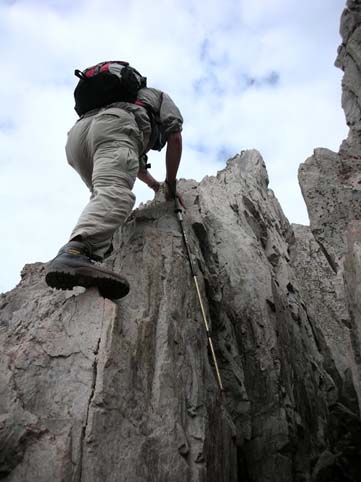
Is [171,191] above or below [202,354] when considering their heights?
above

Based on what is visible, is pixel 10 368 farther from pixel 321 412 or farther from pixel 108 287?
pixel 321 412

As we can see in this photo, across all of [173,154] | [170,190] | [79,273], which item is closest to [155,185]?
[170,190]

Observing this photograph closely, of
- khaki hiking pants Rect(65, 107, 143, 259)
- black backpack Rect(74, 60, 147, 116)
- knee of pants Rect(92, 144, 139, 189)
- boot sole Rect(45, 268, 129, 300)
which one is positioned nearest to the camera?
boot sole Rect(45, 268, 129, 300)

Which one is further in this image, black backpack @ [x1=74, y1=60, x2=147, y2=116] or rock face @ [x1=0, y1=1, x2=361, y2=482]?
black backpack @ [x1=74, y1=60, x2=147, y2=116]

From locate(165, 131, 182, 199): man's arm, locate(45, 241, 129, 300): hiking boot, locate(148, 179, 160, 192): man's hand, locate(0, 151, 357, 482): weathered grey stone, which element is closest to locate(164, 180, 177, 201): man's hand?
locate(165, 131, 182, 199): man's arm

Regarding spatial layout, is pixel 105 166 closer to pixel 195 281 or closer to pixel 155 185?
pixel 195 281

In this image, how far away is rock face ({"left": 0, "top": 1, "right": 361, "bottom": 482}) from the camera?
542cm

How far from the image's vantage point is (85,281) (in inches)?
252

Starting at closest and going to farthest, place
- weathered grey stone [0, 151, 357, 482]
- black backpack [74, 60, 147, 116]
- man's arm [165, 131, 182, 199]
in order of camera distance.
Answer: weathered grey stone [0, 151, 357, 482], black backpack [74, 60, 147, 116], man's arm [165, 131, 182, 199]

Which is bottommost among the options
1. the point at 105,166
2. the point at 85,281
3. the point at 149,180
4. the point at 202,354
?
the point at 202,354

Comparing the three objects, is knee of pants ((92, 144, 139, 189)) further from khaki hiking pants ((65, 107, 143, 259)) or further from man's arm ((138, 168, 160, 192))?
man's arm ((138, 168, 160, 192))

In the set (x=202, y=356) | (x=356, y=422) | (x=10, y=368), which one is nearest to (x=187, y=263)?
(x=202, y=356)

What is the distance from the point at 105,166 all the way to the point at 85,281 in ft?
6.01

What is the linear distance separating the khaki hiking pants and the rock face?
0.88 meters
